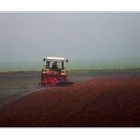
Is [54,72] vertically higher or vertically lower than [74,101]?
higher

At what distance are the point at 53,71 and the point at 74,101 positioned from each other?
0.54m

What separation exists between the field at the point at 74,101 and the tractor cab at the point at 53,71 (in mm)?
101

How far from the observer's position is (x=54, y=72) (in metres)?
10.8

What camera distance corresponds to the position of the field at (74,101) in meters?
10.6
